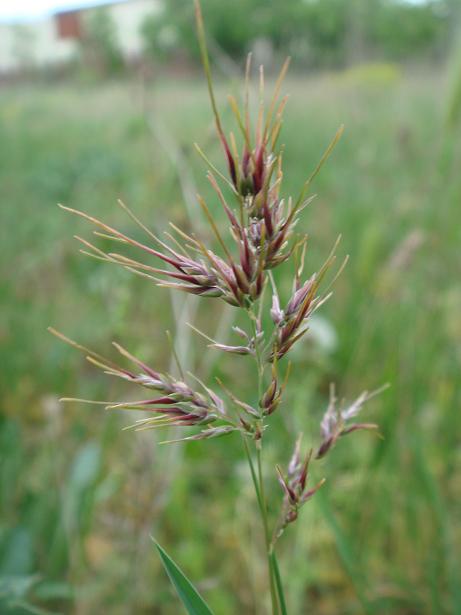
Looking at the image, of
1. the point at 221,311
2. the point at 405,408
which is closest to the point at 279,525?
the point at 405,408

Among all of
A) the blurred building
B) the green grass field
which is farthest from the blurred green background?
the blurred building

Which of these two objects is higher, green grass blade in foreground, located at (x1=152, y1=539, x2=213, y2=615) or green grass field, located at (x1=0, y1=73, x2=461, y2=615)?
green grass blade in foreground, located at (x1=152, y1=539, x2=213, y2=615)

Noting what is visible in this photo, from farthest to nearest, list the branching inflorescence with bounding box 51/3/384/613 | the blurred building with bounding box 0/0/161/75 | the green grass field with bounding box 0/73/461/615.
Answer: the blurred building with bounding box 0/0/161/75
the green grass field with bounding box 0/73/461/615
the branching inflorescence with bounding box 51/3/384/613

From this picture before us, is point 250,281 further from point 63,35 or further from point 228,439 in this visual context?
point 63,35

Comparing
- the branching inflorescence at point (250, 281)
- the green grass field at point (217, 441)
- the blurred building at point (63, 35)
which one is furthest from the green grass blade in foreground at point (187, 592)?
the blurred building at point (63, 35)

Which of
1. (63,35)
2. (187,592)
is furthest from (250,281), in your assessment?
(63,35)

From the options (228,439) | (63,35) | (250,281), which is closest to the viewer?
(250,281)

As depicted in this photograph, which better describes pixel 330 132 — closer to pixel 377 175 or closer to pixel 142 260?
pixel 377 175

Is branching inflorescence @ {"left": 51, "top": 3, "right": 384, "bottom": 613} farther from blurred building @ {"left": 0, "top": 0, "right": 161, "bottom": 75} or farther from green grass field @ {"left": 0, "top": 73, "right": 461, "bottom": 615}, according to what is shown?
blurred building @ {"left": 0, "top": 0, "right": 161, "bottom": 75}
